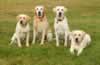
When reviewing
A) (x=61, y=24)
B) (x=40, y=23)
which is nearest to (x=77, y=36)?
(x=61, y=24)

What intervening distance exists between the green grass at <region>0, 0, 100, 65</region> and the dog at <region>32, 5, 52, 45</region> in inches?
13.9

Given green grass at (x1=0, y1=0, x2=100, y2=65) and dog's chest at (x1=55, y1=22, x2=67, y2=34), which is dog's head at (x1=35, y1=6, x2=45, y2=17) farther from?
green grass at (x1=0, y1=0, x2=100, y2=65)

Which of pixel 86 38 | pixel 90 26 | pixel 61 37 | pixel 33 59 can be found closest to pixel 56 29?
pixel 61 37

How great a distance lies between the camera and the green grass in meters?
10.4

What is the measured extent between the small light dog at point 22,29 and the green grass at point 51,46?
0.31 m

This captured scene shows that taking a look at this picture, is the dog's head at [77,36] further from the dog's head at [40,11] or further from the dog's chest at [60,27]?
the dog's head at [40,11]

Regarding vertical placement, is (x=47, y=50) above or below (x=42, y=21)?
below

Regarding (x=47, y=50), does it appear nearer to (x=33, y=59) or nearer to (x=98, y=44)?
(x=33, y=59)

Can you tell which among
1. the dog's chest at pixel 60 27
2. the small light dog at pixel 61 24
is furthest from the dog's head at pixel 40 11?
the dog's chest at pixel 60 27

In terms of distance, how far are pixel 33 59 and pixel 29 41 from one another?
6.12 feet

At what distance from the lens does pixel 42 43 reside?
1199 centimetres

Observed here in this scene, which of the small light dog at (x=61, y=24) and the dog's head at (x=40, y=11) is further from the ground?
the dog's head at (x=40, y=11)

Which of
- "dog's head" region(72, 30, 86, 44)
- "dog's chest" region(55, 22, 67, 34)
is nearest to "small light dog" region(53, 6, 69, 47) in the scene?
"dog's chest" region(55, 22, 67, 34)

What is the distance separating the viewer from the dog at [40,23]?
11883mm
